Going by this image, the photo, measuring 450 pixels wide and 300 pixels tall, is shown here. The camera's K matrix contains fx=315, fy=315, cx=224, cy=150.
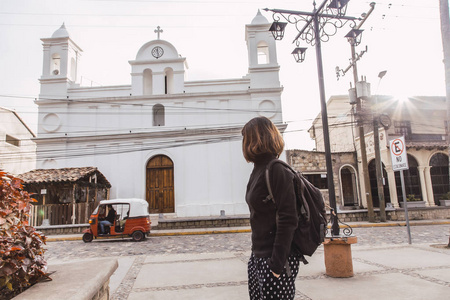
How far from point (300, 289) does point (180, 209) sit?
50.3ft

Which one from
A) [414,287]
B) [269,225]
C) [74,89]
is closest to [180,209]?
[74,89]

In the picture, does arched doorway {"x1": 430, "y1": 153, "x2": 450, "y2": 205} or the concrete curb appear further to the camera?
arched doorway {"x1": 430, "y1": 153, "x2": 450, "y2": 205}

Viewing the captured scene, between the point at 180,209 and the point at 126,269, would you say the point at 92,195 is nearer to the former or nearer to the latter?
the point at 180,209

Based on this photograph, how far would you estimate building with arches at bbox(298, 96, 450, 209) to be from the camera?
20422mm

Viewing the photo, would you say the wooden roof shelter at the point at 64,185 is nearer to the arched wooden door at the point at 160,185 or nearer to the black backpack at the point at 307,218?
the arched wooden door at the point at 160,185

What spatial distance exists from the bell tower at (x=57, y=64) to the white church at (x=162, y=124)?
0.21ft

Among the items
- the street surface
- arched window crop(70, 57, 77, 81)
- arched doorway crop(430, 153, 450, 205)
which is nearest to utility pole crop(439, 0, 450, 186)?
the street surface

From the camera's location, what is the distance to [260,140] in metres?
2.20

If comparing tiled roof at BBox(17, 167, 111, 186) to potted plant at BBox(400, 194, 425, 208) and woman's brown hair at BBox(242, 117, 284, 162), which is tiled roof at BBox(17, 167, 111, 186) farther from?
potted plant at BBox(400, 194, 425, 208)

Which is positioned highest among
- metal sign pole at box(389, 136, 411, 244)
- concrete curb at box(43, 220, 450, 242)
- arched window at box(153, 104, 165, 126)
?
arched window at box(153, 104, 165, 126)

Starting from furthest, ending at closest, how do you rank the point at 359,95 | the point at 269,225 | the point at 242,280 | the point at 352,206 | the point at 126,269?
the point at 352,206
the point at 359,95
the point at 126,269
the point at 242,280
the point at 269,225

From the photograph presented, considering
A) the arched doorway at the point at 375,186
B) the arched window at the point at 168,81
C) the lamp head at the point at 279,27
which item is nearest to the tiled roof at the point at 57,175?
the arched window at the point at 168,81

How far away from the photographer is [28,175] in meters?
16.9

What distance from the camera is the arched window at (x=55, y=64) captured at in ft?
69.3
